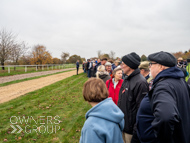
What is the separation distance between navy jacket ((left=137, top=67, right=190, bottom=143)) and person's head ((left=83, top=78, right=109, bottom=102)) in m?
0.60

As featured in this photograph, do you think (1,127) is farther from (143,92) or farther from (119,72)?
(143,92)

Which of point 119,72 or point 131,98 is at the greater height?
point 119,72

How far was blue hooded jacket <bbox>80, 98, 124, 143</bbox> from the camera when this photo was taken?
1430mm

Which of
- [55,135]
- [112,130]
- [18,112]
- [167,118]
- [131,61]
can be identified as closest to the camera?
[167,118]

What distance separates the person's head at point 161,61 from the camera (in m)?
1.84

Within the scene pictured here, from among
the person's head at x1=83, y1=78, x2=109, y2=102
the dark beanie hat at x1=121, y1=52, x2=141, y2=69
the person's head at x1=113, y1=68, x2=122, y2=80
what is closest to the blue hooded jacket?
the person's head at x1=83, y1=78, x2=109, y2=102

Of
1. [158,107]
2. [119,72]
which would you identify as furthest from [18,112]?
[158,107]

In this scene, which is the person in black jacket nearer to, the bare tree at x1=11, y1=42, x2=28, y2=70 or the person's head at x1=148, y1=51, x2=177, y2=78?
the person's head at x1=148, y1=51, x2=177, y2=78

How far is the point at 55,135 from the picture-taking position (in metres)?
4.14

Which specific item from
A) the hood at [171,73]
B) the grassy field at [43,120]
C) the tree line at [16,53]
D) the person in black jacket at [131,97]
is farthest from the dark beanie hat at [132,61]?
the tree line at [16,53]

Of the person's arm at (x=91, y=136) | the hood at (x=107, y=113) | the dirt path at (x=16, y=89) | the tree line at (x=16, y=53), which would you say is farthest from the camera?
the tree line at (x=16, y=53)

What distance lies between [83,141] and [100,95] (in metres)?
0.56

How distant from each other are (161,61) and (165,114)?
77cm

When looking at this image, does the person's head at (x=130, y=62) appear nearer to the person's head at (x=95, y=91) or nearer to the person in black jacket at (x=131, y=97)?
the person in black jacket at (x=131, y=97)
